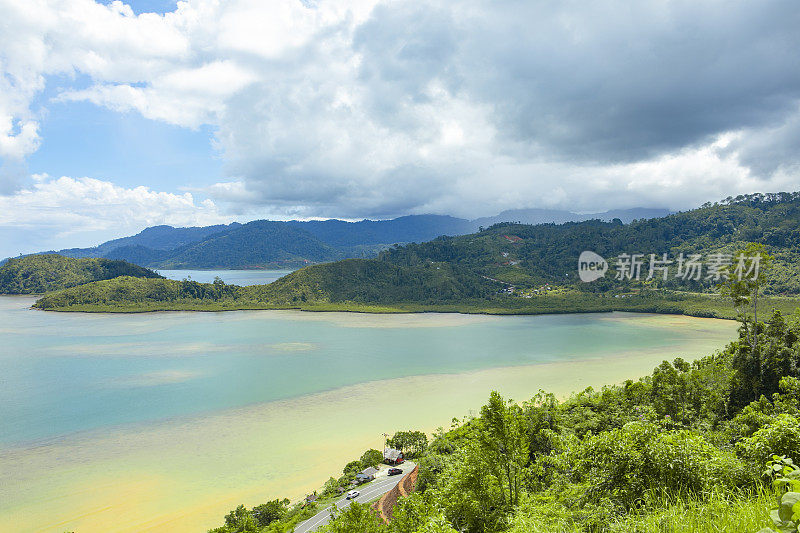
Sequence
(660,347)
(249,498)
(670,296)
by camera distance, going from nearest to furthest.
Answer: (249,498), (660,347), (670,296)

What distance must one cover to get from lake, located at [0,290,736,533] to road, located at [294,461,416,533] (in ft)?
10.0

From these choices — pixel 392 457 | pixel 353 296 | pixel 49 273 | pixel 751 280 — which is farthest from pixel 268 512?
pixel 49 273

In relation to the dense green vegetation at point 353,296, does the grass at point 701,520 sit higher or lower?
higher

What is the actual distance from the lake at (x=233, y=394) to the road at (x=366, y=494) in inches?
120

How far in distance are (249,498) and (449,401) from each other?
15890 millimetres

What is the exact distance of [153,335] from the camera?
59.4 metres

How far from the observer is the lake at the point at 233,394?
19.5 meters

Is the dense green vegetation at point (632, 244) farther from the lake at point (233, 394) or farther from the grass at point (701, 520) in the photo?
the grass at point (701, 520)

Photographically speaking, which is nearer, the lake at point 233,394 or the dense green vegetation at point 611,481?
the dense green vegetation at point 611,481

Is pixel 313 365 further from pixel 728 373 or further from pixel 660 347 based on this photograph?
pixel 660 347

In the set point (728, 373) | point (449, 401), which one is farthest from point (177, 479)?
point (728, 373)

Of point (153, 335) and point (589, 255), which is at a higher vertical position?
point (589, 255)

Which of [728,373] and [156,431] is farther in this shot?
[156,431]

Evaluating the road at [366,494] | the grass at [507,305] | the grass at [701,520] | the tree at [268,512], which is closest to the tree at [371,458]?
the road at [366,494]
